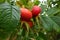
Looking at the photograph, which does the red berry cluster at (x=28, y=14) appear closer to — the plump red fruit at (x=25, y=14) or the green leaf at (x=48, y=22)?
the plump red fruit at (x=25, y=14)

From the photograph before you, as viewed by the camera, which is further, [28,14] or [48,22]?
[48,22]

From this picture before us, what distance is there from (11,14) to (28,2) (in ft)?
0.40

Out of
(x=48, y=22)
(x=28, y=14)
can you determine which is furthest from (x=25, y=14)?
(x=48, y=22)

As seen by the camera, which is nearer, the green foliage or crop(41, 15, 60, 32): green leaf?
the green foliage

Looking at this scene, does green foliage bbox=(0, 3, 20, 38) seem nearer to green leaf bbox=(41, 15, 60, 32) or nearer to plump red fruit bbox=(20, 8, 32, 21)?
plump red fruit bbox=(20, 8, 32, 21)

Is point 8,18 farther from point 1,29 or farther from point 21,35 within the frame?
point 21,35

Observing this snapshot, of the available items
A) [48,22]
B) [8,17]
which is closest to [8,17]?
[8,17]

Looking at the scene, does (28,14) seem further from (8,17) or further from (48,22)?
(48,22)

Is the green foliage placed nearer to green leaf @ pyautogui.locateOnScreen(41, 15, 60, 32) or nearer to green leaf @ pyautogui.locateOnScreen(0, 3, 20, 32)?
green leaf @ pyautogui.locateOnScreen(0, 3, 20, 32)

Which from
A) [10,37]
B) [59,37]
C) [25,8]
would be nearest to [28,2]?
[25,8]

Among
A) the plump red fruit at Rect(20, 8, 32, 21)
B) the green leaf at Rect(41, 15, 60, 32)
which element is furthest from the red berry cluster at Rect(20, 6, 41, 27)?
the green leaf at Rect(41, 15, 60, 32)

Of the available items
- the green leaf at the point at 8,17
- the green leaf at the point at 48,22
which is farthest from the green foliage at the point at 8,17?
the green leaf at the point at 48,22

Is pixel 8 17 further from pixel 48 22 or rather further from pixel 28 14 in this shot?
pixel 48 22

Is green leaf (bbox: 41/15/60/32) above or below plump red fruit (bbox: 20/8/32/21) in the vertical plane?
below
